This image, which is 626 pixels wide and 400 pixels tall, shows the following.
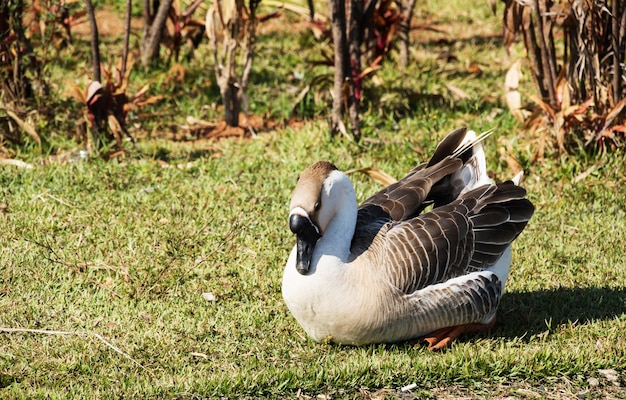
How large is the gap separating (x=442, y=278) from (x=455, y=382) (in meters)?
0.54

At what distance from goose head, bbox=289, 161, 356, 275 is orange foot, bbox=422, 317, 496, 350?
80 centimetres

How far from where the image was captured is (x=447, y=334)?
15.3 ft

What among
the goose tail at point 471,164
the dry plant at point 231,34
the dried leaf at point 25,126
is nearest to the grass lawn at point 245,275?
Answer: the dried leaf at point 25,126

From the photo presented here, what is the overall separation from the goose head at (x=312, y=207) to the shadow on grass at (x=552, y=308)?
1.19 metres

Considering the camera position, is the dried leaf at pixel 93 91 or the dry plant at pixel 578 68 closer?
the dry plant at pixel 578 68

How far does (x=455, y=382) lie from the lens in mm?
4316

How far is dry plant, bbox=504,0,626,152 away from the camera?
6539 millimetres

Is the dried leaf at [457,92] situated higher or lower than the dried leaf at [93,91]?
lower

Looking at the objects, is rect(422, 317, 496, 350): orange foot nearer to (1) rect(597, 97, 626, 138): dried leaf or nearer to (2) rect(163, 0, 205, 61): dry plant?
(1) rect(597, 97, 626, 138): dried leaf

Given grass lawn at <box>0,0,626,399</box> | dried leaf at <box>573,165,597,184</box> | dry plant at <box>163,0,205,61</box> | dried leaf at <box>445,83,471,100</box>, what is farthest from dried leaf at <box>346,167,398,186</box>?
dry plant at <box>163,0,205,61</box>

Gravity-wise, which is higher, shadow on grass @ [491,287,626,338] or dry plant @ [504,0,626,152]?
dry plant @ [504,0,626,152]

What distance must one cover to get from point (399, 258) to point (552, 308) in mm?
1147

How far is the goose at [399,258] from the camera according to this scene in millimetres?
4297

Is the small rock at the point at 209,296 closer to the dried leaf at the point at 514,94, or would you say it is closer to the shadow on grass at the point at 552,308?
the shadow on grass at the point at 552,308
